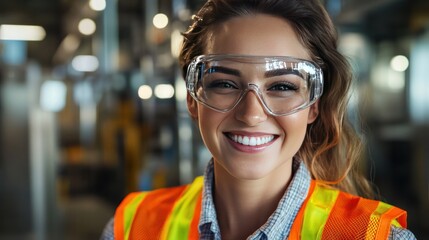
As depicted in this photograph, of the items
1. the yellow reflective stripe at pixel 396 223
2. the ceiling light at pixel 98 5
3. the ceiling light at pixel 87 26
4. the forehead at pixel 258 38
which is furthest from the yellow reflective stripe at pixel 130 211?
the ceiling light at pixel 87 26

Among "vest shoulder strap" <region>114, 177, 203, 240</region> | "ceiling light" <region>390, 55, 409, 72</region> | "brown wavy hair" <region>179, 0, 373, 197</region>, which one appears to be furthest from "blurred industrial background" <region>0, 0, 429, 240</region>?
"vest shoulder strap" <region>114, 177, 203, 240</region>

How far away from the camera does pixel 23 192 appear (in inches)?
235

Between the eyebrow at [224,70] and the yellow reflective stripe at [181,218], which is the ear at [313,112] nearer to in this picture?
the eyebrow at [224,70]

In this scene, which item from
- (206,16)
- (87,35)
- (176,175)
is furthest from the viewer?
(87,35)

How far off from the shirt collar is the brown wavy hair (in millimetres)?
105

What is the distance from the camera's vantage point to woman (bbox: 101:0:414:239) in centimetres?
128

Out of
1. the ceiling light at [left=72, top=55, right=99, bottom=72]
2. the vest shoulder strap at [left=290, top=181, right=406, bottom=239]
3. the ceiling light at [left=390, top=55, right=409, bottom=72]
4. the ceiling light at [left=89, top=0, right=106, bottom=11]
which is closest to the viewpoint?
the vest shoulder strap at [left=290, top=181, right=406, bottom=239]

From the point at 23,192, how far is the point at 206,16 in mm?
5006

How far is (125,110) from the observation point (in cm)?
681

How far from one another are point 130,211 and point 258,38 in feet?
1.92

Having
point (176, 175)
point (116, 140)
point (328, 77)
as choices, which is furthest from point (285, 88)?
point (116, 140)

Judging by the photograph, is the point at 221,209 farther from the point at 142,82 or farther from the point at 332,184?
the point at 142,82

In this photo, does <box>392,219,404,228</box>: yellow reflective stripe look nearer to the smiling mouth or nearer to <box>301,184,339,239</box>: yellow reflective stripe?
<box>301,184,339,239</box>: yellow reflective stripe

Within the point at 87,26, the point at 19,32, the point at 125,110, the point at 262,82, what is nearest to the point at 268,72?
the point at 262,82
